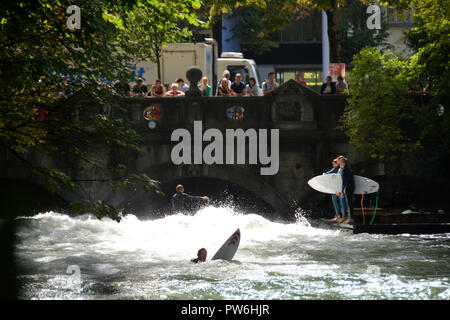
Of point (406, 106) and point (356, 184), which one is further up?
point (406, 106)

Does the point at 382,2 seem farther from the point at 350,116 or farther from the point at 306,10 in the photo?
the point at 306,10

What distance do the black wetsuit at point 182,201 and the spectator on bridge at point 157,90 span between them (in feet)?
10.4

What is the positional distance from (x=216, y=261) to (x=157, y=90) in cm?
846

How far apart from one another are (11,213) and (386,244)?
13.3 m

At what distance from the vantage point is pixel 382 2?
2700 centimetres

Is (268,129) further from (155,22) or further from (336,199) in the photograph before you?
(155,22)

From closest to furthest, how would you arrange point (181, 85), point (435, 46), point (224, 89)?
1. point (435, 46)
2. point (224, 89)
3. point (181, 85)

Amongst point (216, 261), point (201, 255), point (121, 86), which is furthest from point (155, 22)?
point (216, 261)

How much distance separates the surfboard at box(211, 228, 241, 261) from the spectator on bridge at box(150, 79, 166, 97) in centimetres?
773

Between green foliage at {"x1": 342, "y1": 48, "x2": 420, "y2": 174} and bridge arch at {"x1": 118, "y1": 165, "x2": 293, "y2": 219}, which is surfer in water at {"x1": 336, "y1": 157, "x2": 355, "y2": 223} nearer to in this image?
green foliage at {"x1": 342, "y1": 48, "x2": 420, "y2": 174}

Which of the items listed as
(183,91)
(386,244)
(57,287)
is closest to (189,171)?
(183,91)

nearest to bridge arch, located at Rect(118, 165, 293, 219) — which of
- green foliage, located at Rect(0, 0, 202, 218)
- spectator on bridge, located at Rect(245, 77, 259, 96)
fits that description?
spectator on bridge, located at Rect(245, 77, 259, 96)

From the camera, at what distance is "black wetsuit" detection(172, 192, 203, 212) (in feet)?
91.2

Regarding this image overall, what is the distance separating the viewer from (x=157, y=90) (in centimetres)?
2752
